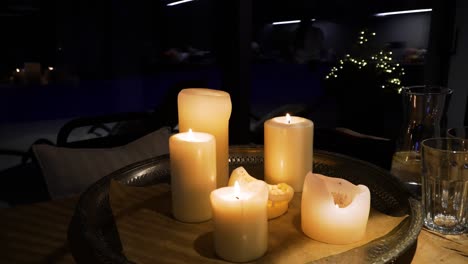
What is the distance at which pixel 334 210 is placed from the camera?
62cm

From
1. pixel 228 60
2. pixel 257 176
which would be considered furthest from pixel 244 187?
pixel 228 60

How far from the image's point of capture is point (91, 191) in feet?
2.44

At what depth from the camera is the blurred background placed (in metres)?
2.49

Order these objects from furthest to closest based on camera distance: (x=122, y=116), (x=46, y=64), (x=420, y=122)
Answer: (x=46, y=64)
(x=122, y=116)
(x=420, y=122)

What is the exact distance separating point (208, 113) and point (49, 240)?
1.15 ft

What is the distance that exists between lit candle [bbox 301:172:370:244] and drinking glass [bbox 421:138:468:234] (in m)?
0.17

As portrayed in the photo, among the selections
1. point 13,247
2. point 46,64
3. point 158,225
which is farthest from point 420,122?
point 46,64

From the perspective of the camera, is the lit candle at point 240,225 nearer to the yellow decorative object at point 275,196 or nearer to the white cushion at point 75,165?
the yellow decorative object at point 275,196

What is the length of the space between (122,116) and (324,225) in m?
1.59

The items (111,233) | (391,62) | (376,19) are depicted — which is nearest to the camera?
(111,233)

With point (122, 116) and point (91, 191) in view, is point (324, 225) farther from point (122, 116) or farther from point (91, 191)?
point (122, 116)

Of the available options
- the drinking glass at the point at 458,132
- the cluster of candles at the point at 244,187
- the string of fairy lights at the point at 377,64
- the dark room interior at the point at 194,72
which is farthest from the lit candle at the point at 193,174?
the string of fairy lights at the point at 377,64

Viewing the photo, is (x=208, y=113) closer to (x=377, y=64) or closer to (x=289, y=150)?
(x=289, y=150)

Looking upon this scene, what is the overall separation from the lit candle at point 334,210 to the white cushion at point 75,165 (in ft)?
2.36
